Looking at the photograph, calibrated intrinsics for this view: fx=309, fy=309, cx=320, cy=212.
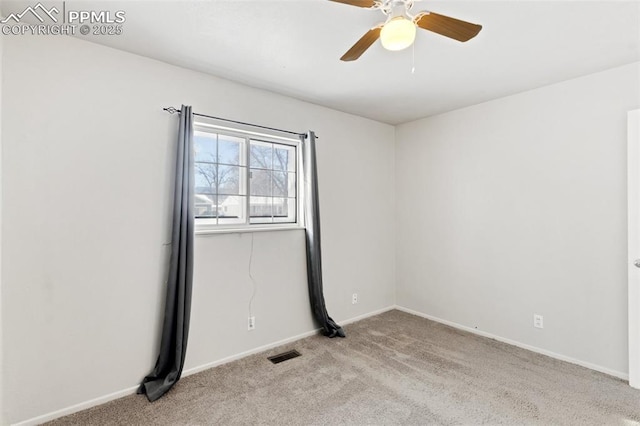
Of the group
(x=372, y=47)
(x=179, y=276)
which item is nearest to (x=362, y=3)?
(x=372, y=47)

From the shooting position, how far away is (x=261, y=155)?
10.3ft

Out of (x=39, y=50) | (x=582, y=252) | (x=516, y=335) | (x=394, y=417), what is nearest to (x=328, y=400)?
(x=394, y=417)

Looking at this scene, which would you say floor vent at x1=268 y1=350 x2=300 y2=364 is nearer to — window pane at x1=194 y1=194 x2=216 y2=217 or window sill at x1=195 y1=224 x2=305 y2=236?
window sill at x1=195 y1=224 x2=305 y2=236

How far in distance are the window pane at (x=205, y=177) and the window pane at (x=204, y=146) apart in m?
0.06

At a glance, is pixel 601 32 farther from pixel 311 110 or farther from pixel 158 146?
pixel 158 146

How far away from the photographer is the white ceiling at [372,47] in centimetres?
181

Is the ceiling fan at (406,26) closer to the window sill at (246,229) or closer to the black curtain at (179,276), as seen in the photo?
the black curtain at (179,276)

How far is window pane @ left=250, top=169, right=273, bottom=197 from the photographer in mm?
3066

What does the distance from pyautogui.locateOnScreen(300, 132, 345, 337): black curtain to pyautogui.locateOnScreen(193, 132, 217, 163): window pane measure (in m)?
0.94

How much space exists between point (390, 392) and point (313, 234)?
5.21 ft

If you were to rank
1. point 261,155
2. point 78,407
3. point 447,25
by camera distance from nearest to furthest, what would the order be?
point 447,25, point 78,407, point 261,155

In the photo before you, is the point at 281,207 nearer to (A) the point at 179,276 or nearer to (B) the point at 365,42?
(A) the point at 179,276

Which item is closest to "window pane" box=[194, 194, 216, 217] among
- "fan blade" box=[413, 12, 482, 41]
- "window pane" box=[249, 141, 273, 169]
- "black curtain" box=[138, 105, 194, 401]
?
"black curtain" box=[138, 105, 194, 401]

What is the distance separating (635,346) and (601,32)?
2.31 m
